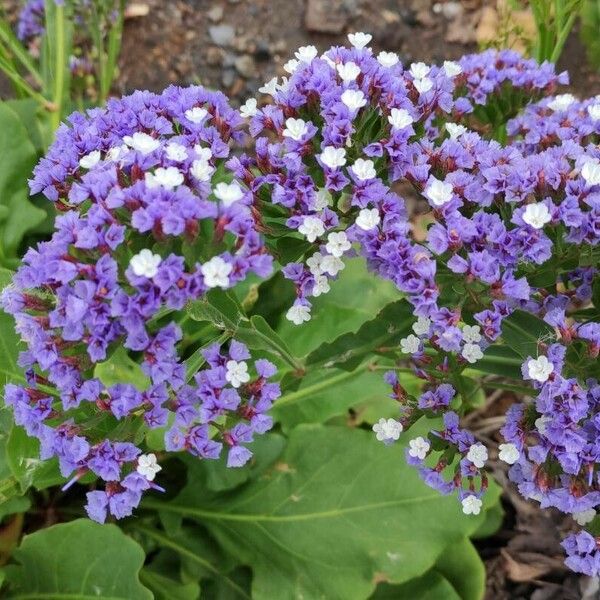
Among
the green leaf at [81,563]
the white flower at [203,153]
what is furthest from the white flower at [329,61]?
the green leaf at [81,563]

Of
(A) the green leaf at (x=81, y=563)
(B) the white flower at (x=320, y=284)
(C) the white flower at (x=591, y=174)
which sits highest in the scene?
(C) the white flower at (x=591, y=174)

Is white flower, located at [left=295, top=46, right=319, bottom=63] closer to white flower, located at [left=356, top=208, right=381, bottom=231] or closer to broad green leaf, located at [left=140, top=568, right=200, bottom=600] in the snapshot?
white flower, located at [left=356, top=208, right=381, bottom=231]

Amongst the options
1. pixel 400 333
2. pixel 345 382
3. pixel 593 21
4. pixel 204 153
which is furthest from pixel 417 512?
pixel 593 21

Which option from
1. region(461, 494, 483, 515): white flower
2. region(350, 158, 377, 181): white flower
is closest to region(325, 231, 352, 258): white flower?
region(350, 158, 377, 181): white flower

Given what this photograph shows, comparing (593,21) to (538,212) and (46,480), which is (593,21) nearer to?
(538,212)

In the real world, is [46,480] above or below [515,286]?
below

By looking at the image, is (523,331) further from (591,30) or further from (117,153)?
(591,30)

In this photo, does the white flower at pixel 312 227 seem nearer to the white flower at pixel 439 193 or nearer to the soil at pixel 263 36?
the white flower at pixel 439 193
